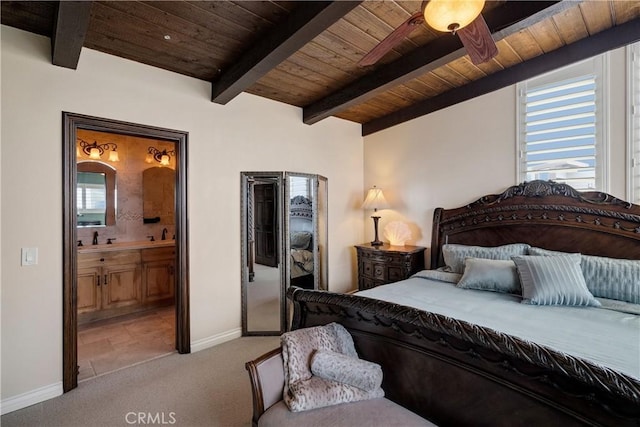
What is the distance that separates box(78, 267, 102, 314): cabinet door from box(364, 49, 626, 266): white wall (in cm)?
375

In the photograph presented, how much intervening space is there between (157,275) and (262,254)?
1784 millimetres

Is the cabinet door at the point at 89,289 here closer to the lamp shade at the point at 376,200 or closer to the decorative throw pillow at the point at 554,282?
the lamp shade at the point at 376,200

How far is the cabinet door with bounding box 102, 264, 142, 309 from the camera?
149 inches

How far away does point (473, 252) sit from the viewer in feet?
10.3

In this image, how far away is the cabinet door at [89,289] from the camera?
360 cm

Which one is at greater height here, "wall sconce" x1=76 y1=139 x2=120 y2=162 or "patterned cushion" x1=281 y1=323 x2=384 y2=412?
"wall sconce" x1=76 y1=139 x2=120 y2=162

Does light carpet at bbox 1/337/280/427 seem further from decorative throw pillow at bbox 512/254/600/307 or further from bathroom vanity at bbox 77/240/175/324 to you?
decorative throw pillow at bbox 512/254/600/307

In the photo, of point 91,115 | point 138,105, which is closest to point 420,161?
point 138,105

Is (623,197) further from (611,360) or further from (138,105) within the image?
(138,105)

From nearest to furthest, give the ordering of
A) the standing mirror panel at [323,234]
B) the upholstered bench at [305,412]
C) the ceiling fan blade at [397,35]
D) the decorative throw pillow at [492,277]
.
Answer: the upholstered bench at [305,412], the ceiling fan blade at [397,35], the decorative throw pillow at [492,277], the standing mirror panel at [323,234]

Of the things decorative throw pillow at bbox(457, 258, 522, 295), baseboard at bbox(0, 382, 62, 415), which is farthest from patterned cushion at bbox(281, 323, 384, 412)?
baseboard at bbox(0, 382, 62, 415)

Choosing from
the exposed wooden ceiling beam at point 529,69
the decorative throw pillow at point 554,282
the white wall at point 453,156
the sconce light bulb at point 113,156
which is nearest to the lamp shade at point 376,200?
the white wall at point 453,156

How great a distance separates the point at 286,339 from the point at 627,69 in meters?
3.63

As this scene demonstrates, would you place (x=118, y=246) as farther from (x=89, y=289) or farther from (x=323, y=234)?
(x=323, y=234)
